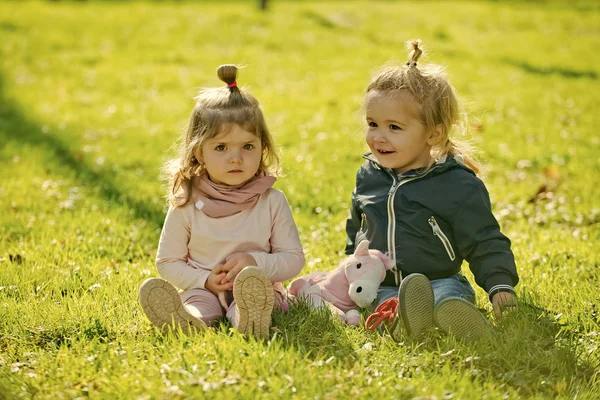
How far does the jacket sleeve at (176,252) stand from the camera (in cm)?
394

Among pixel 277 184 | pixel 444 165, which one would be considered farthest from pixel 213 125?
pixel 277 184

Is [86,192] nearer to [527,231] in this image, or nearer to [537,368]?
[527,231]

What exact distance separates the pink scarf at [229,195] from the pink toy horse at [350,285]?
22.7 inches

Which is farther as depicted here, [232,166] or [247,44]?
[247,44]

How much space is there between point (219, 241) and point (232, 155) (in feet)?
1.49

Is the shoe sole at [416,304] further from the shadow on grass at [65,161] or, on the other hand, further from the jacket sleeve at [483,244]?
the shadow on grass at [65,161]

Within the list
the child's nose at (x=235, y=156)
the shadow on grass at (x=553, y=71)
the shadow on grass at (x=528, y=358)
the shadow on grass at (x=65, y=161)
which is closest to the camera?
the shadow on grass at (x=528, y=358)

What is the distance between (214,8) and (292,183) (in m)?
11.6

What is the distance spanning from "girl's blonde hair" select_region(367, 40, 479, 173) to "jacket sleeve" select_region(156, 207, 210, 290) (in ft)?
4.10

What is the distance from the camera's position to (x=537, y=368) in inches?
131

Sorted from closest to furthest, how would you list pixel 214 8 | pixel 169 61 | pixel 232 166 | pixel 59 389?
1. pixel 59 389
2. pixel 232 166
3. pixel 169 61
4. pixel 214 8

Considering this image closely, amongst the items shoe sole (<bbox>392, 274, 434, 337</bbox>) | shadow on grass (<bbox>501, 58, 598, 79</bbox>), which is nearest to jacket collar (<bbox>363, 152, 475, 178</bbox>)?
shoe sole (<bbox>392, 274, 434, 337</bbox>)

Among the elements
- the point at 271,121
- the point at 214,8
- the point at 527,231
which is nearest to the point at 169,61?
the point at 271,121

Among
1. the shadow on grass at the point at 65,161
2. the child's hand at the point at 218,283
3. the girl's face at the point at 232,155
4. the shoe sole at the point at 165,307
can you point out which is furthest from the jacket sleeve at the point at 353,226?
the shadow on grass at the point at 65,161
